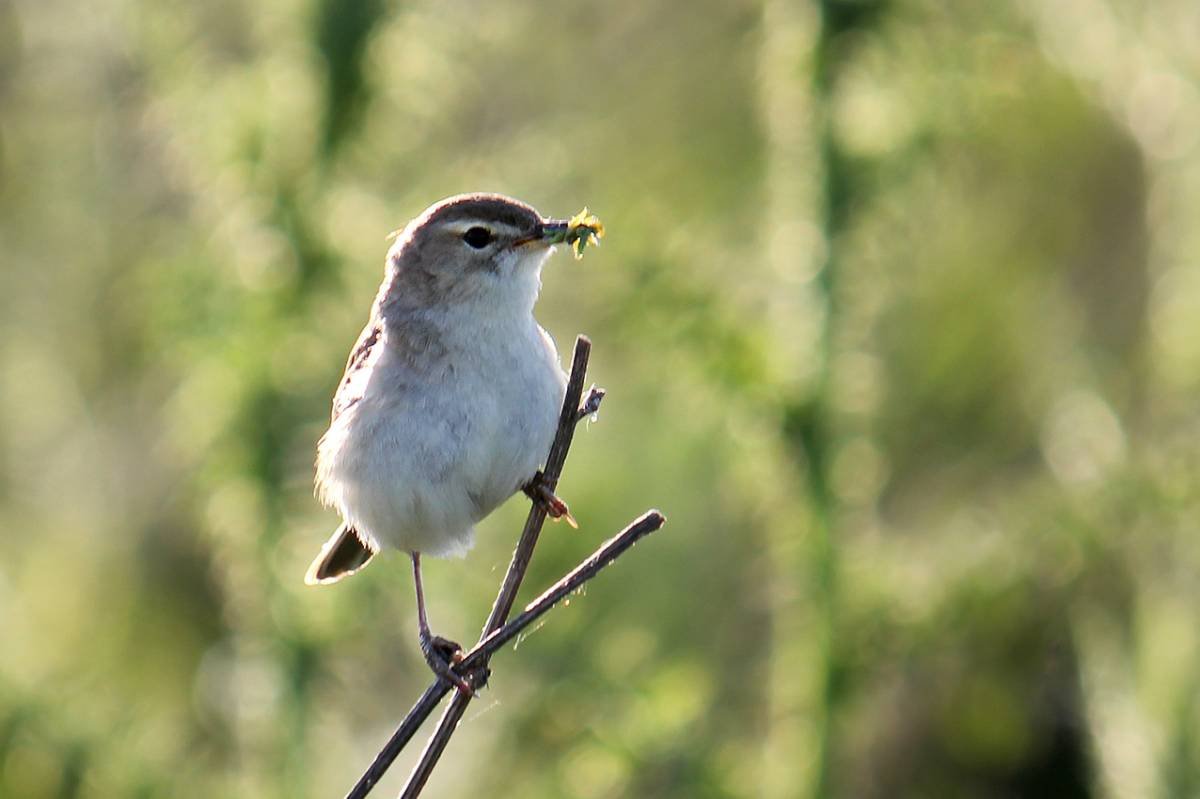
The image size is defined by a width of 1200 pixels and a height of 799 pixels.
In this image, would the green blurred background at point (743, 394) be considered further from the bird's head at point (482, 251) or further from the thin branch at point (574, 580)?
the thin branch at point (574, 580)

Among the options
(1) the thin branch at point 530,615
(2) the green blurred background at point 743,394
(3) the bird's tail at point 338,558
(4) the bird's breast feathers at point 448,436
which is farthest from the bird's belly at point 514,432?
(2) the green blurred background at point 743,394

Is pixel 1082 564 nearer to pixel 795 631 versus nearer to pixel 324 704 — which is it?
pixel 795 631

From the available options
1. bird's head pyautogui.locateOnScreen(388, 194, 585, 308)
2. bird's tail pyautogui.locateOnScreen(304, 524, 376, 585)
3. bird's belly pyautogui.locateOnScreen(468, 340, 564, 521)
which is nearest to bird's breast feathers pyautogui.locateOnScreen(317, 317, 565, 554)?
bird's belly pyautogui.locateOnScreen(468, 340, 564, 521)

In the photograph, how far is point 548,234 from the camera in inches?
125

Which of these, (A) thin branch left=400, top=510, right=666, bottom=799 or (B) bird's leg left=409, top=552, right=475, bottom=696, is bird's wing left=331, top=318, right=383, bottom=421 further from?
(A) thin branch left=400, top=510, right=666, bottom=799

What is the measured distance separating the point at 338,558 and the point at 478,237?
0.79 meters

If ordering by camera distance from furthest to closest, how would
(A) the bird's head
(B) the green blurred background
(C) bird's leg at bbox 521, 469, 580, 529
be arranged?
1. (B) the green blurred background
2. (A) the bird's head
3. (C) bird's leg at bbox 521, 469, 580, 529

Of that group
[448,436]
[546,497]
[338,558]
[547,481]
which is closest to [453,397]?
[448,436]

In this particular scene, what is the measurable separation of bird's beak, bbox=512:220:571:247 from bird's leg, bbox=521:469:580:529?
0.43m

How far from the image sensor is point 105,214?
9.60 m

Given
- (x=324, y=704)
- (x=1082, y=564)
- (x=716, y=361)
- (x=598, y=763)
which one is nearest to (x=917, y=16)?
(x=716, y=361)

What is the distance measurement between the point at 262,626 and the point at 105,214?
454 centimetres

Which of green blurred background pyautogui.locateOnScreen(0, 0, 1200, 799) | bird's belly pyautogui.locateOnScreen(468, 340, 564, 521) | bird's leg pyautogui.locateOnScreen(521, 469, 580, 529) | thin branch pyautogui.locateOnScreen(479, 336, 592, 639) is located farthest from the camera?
green blurred background pyautogui.locateOnScreen(0, 0, 1200, 799)

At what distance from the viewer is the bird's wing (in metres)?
3.38
